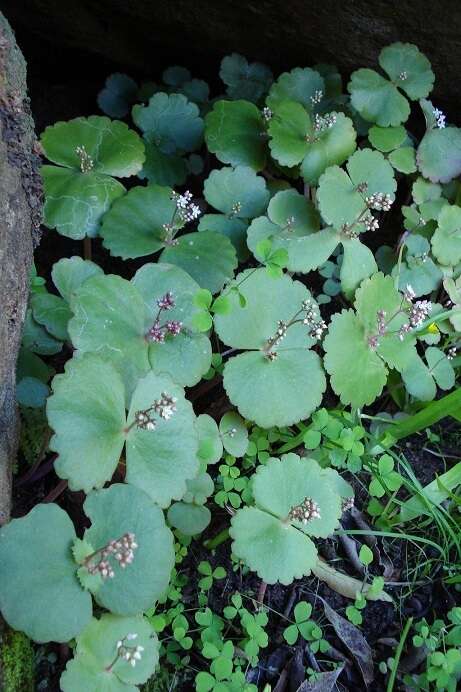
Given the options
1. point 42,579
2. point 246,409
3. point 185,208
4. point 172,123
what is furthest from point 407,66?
point 42,579

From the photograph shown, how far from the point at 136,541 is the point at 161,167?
1.39 m

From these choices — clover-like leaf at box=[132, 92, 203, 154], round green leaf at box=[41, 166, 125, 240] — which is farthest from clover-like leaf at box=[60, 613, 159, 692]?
clover-like leaf at box=[132, 92, 203, 154]

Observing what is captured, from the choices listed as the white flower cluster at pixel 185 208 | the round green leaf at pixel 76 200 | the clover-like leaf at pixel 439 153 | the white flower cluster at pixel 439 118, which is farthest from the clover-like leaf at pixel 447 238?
the round green leaf at pixel 76 200

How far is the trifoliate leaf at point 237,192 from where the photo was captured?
86.7 inches

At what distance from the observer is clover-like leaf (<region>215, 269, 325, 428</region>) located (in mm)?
1794

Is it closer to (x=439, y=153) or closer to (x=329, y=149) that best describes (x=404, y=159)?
(x=439, y=153)

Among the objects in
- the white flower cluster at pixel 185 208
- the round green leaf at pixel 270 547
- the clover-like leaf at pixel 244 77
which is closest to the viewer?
the round green leaf at pixel 270 547

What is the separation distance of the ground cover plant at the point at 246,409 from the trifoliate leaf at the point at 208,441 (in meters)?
0.01

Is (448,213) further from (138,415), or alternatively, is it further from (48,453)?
(48,453)

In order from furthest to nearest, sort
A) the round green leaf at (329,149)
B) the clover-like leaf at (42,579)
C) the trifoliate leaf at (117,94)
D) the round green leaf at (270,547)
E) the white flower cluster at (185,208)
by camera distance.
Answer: the trifoliate leaf at (117,94) → the round green leaf at (329,149) → the white flower cluster at (185,208) → the round green leaf at (270,547) → the clover-like leaf at (42,579)

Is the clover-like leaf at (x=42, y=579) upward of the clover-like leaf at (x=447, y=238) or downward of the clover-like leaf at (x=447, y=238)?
downward

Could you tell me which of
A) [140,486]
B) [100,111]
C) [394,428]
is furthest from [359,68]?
[140,486]

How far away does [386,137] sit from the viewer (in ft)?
7.55

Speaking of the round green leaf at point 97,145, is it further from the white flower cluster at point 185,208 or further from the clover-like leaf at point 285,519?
the clover-like leaf at point 285,519
